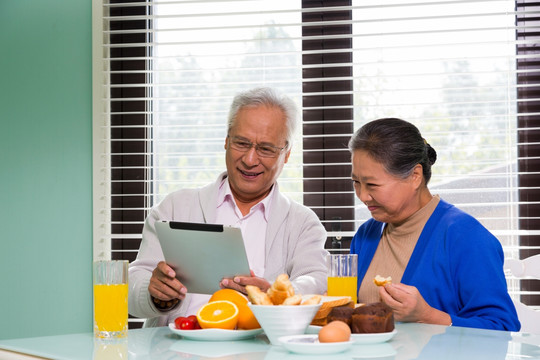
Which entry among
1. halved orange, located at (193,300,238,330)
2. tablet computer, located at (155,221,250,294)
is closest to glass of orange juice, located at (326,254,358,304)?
tablet computer, located at (155,221,250,294)

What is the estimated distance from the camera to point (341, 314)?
145cm

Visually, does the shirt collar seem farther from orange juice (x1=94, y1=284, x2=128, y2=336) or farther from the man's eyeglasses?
orange juice (x1=94, y1=284, x2=128, y2=336)

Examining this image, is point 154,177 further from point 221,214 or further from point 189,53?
point 221,214

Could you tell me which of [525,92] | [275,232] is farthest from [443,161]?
[275,232]

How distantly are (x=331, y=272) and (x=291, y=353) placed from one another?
0.50m

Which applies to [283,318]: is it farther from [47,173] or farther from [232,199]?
[47,173]

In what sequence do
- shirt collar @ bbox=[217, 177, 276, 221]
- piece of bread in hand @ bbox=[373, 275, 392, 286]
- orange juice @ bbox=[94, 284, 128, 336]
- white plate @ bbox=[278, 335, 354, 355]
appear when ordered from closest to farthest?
1. white plate @ bbox=[278, 335, 354, 355]
2. orange juice @ bbox=[94, 284, 128, 336]
3. piece of bread in hand @ bbox=[373, 275, 392, 286]
4. shirt collar @ bbox=[217, 177, 276, 221]

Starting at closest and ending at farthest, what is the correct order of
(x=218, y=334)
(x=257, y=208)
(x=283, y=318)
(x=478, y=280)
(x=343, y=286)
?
1. (x=283, y=318)
2. (x=218, y=334)
3. (x=343, y=286)
4. (x=478, y=280)
5. (x=257, y=208)

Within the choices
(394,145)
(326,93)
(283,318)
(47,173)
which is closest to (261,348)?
(283,318)

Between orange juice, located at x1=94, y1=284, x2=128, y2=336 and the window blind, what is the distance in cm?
163

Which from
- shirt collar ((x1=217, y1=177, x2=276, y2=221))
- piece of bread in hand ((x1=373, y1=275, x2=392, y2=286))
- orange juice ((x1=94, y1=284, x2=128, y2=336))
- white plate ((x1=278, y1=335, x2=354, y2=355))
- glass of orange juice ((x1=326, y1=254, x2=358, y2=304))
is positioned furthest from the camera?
shirt collar ((x1=217, y1=177, x2=276, y2=221))

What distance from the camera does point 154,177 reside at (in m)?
3.24

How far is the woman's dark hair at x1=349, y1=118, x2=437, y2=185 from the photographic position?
211cm

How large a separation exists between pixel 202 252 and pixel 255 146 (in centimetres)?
67
